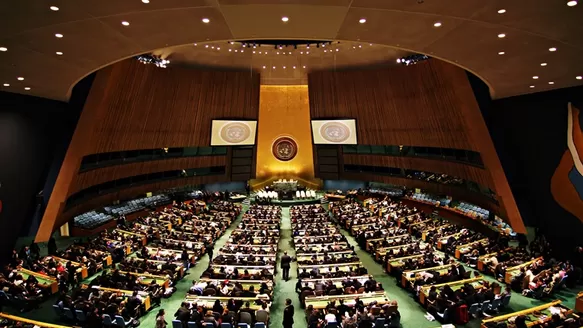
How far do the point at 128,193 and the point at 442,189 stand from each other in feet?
67.1

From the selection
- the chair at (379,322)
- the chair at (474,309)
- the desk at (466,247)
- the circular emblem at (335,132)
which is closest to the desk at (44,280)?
the chair at (379,322)

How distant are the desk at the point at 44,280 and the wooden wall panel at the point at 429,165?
18.3m

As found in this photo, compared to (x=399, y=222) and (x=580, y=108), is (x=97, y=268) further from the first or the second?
(x=580, y=108)

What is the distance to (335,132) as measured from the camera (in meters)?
27.3

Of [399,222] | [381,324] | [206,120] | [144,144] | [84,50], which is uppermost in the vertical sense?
[206,120]

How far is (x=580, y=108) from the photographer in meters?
11.6

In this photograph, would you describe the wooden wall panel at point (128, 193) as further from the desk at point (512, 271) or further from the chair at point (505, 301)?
the desk at point (512, 271)

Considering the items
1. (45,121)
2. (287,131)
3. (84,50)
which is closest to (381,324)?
(84,50)

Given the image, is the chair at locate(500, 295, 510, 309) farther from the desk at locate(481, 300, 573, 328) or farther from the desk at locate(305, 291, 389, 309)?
the desk at locate(305, 291, 389, 309)

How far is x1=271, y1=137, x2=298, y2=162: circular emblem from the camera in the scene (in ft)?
108

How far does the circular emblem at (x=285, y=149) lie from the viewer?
32906 mm

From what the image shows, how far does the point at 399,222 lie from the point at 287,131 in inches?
621

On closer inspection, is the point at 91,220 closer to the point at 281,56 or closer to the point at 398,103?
the point at 281,56

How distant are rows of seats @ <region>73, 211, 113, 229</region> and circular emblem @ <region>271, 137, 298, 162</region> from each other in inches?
624
